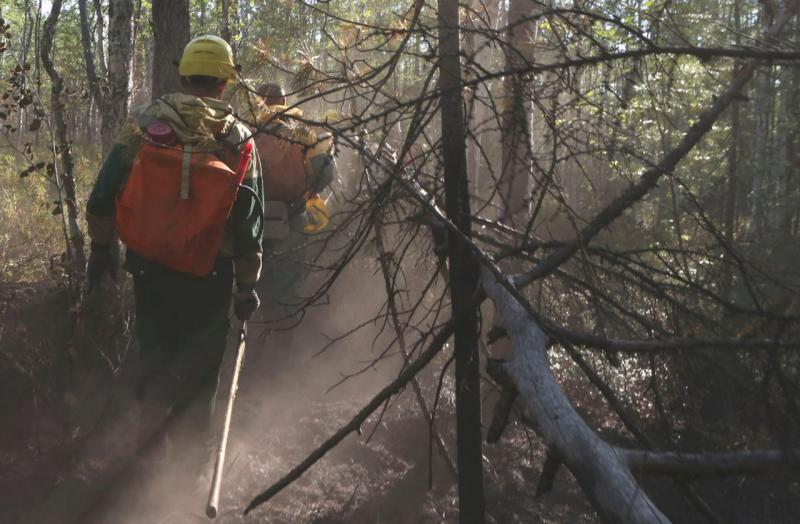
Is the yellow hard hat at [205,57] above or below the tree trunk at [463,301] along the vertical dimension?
above

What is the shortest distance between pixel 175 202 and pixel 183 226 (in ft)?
0.42

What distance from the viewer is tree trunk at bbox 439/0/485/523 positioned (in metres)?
3.00

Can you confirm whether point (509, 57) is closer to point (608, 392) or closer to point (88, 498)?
point (608, 392)

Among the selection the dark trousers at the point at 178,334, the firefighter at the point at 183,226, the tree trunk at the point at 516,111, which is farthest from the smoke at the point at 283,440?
the tree trunk at the point at 516,111

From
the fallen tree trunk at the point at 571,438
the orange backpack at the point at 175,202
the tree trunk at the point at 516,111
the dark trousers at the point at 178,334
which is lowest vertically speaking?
the dark trousers at the point at 178,334

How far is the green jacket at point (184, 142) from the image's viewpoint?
11.7 ft

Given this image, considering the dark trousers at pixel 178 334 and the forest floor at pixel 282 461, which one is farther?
the forest floor at pixel 282 461

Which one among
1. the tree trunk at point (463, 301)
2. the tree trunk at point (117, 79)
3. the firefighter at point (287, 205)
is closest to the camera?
the tree trunk at point (463, 301)

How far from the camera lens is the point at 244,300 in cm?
413

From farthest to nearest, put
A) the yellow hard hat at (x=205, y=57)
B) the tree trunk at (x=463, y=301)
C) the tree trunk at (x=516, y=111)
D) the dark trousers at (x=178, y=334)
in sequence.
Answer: the dark trousers at (x=178, y=334)
the yellow hard hat at (x=205, y=57)
the tree trunk at (x=463, y=301)
the tree trunk at (x=516, y=111)

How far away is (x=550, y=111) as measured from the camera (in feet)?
9.09

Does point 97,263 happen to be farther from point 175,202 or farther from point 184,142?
point 184,142

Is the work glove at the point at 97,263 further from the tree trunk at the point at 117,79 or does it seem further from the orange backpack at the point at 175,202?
the tree trunk at the point at 117,79

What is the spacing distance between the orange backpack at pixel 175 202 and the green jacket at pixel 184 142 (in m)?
0.10
